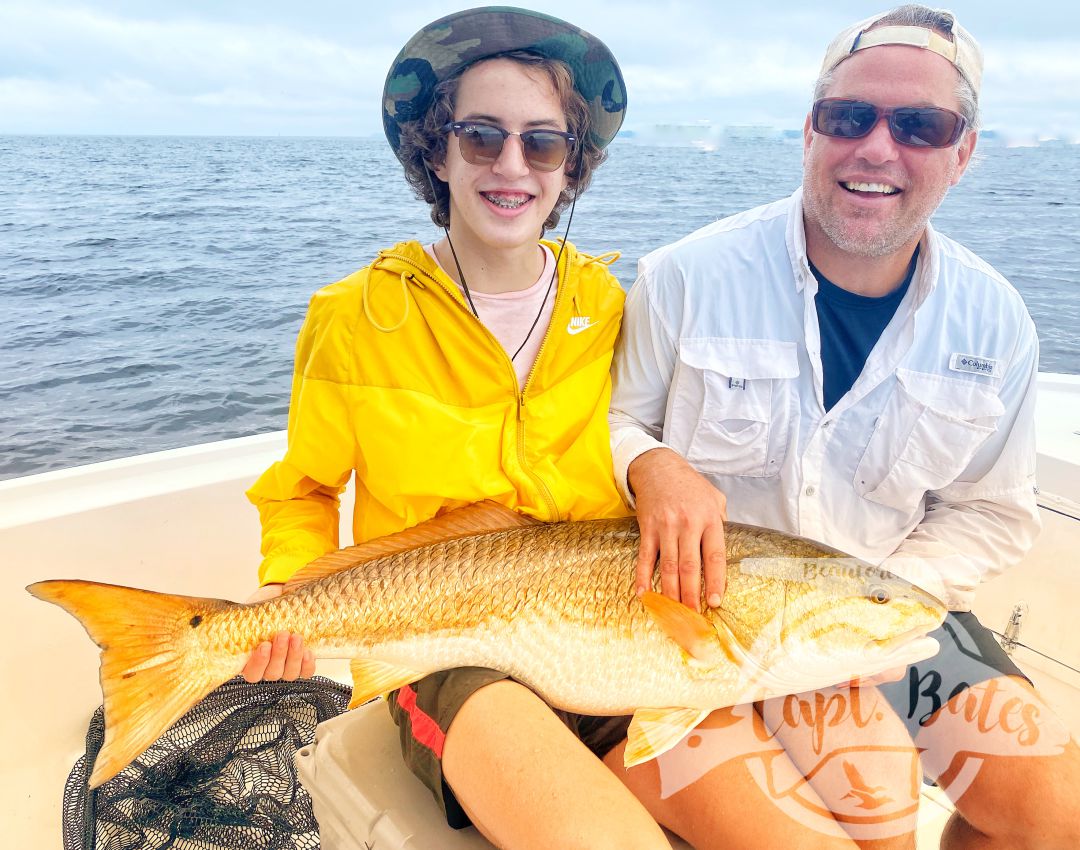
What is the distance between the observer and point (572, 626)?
75.8 inches

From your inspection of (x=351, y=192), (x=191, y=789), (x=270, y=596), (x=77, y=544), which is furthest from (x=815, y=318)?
(x=351, y=192)

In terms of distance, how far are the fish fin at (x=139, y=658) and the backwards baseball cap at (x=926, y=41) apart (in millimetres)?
2180

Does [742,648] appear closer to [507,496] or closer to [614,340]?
[507,496]

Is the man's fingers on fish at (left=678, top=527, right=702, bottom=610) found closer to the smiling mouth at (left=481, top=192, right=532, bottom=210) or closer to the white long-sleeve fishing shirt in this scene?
the white long-sleeve fishing shirt

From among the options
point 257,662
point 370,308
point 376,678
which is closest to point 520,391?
point 370,308

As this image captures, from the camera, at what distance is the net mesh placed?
→ 90.4 inches

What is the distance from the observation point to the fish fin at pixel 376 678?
1937 mm

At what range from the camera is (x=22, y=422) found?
7574 mm

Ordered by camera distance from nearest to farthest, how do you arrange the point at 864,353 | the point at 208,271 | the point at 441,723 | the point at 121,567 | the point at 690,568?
the point at 441,723 → the point at 690,568 → the point at 864,353 → the point at 121,567 → the point at 208,271

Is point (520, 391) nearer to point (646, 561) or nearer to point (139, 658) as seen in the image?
point (646, 561)

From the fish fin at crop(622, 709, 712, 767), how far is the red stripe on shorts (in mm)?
407

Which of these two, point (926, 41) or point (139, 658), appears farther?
point (926, 41)

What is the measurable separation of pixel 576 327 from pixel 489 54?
0.73 m

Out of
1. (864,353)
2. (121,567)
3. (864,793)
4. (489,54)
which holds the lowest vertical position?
(121,567)
